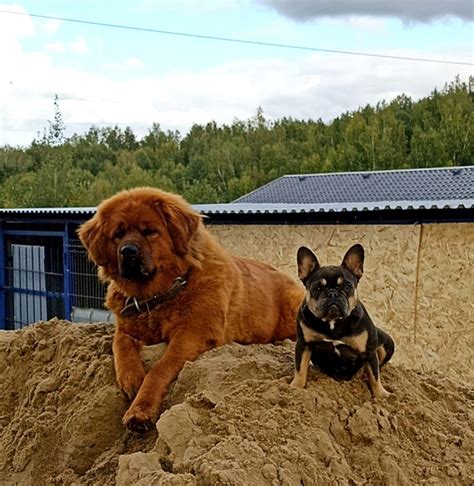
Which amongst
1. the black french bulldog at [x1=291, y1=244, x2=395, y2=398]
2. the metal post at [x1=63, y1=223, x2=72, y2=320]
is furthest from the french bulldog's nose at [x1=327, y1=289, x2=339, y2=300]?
the metal post at [x1=63, y1=223, x2=72, y2=320]

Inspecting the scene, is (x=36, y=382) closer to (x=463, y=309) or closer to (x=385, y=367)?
(x=385, y=367)

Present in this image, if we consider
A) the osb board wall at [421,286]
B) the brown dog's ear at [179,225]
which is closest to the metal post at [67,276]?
the osb board wall at [421,286]

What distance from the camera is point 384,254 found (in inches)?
414

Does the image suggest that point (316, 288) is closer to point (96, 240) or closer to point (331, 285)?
point (331, 285)

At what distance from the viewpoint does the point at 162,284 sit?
5.15 metres

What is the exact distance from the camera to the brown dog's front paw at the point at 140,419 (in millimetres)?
4477

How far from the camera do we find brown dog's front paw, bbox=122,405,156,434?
448 centimetres

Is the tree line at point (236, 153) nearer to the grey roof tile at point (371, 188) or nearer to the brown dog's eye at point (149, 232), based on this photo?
the grey roof tile at point (371, 188)

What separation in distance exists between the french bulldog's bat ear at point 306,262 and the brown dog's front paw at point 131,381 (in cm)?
117

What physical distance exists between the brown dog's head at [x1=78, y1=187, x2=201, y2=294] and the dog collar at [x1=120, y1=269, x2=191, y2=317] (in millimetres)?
50

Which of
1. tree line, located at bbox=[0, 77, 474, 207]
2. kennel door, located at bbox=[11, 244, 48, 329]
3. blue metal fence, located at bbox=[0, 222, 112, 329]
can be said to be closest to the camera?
blue metal fence, located at bbox=[0, 222, 112, 329]

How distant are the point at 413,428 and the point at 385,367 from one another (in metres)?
0.62

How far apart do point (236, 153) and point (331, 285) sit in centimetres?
5392

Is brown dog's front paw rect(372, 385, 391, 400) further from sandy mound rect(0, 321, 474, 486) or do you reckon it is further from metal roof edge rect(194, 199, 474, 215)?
metal roof edge rect(194, 199, 474, 215)
